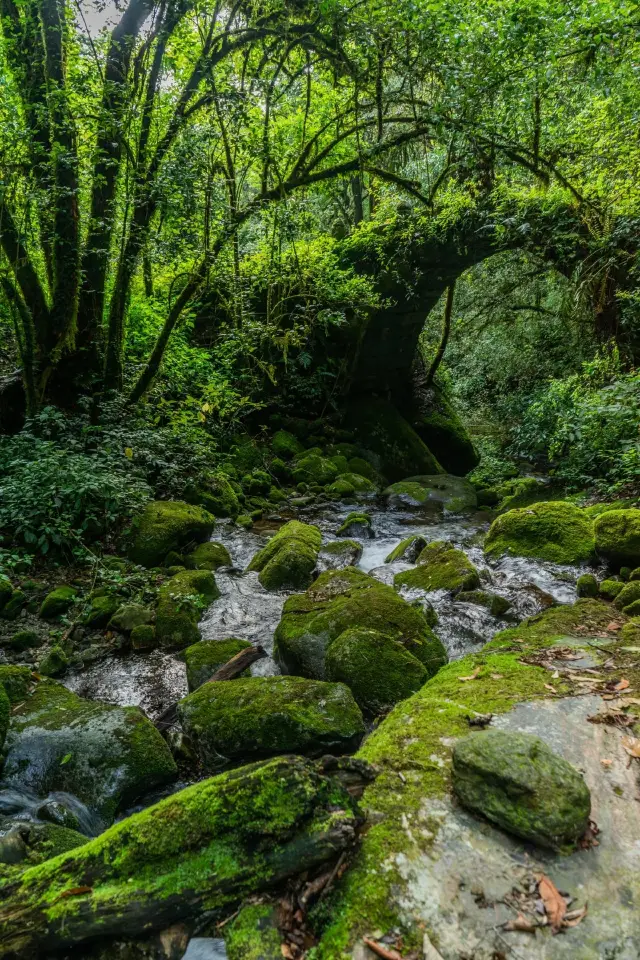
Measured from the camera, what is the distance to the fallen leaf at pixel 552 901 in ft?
5.13

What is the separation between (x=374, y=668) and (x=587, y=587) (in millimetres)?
3103

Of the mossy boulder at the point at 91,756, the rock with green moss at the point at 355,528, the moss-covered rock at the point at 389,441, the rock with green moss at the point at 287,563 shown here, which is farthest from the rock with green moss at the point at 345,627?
the moss-covered rock at the point at 389,441

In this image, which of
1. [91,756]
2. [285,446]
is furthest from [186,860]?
[285,446]

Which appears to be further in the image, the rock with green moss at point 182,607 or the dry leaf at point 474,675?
the rock with green moss at point 182,607

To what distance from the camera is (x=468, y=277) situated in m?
15.5

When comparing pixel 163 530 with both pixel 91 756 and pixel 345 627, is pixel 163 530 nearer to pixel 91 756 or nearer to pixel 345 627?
pixel 345 627

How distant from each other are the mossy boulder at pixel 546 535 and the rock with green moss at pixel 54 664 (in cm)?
543

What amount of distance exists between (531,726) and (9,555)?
5178 mm

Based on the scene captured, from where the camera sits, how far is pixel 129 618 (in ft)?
16.5

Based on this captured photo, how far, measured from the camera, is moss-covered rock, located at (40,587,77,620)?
16.7 feet

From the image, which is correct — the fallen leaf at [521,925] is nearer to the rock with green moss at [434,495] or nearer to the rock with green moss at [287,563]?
the rock with green moss at [287,563]

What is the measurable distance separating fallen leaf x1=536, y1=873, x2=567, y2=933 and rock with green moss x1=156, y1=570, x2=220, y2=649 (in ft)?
12.4

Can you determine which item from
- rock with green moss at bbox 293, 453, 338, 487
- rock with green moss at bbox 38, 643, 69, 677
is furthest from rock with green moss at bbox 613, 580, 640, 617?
rock with green moss at bbox 293, 453, 338, 487

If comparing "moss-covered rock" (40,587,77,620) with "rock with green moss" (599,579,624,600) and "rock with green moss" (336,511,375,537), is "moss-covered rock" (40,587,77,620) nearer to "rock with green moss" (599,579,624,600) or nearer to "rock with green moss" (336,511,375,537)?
"rock with green moss" (336,511,375,537)
